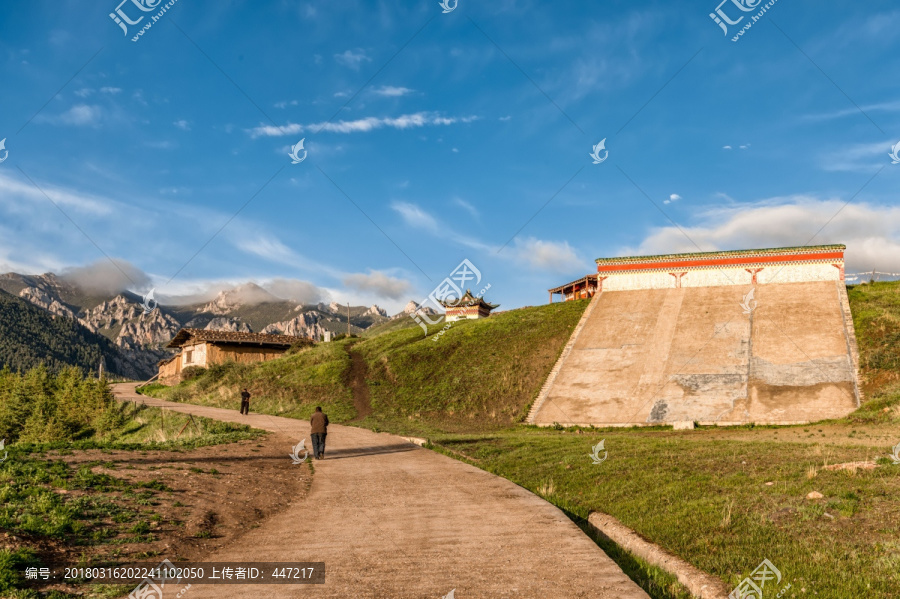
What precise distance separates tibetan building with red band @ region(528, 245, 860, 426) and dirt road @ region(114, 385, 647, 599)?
19165 mm

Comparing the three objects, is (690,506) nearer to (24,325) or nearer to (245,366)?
(245,366)

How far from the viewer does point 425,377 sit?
140ft

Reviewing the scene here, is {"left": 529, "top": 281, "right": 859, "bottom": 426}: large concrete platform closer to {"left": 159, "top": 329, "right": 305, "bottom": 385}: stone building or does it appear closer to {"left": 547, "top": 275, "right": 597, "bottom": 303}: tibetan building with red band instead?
{"left": 547, "top": 275, "right": 597, "bottom": 303}: tibetan building with red band

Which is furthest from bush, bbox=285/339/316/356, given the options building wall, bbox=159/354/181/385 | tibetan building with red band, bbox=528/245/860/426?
tibetan building with red band, bbox=528/245/860/426

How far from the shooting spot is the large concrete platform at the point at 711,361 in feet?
98.5

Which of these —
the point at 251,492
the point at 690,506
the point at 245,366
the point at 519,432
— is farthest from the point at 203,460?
the point at 245,366

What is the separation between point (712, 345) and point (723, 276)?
→ 1291 centimetres

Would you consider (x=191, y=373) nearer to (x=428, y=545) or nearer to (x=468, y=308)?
(x=468, y=308)

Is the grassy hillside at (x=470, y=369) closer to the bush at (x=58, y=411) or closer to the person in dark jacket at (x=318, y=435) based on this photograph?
the person in dark jacket at (x=318, y=435)

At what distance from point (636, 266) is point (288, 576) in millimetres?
47209

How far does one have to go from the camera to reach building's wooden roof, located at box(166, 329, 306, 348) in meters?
59.3

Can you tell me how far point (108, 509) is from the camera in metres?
10.4

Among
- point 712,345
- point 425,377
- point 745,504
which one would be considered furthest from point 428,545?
point 425,377

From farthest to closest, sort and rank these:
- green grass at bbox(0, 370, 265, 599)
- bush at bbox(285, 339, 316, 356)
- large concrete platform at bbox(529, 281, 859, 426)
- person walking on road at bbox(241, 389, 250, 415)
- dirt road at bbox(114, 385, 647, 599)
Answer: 1. bush at bbox(285, 339, 316, 356)
2. person walking on road at bbox(241, 389, 250, 415)
3. large concrete platform at bbox(529, 281, 859, 426)
4. green grass at bbox(0, 370, 265, 599)
5. dirt road at bbox(114, 385, 647, 599)
